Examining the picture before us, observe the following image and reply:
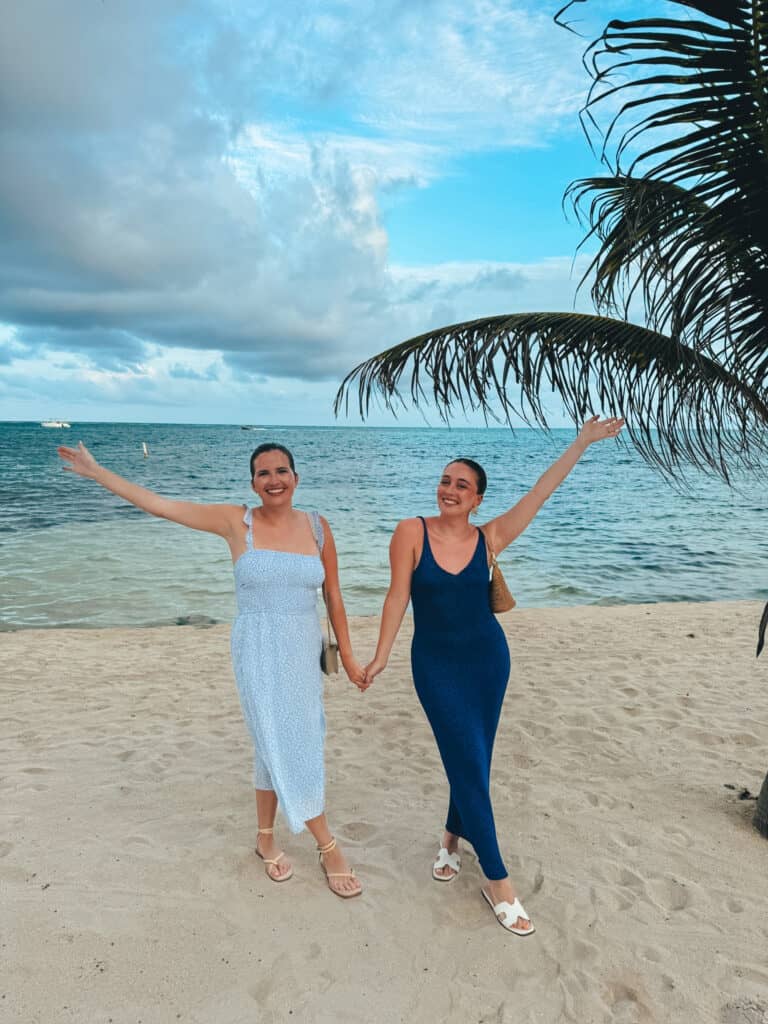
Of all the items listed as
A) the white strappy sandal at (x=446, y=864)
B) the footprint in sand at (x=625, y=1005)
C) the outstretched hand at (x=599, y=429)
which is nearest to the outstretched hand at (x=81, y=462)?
the outstretched hand at (x=599, y=429)

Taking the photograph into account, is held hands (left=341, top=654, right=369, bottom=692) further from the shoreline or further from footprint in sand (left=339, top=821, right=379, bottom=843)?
the shoreline

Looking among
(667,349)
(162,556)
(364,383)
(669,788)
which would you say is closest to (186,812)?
(364,383)

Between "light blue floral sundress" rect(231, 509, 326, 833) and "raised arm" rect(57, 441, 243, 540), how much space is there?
0.17 meters

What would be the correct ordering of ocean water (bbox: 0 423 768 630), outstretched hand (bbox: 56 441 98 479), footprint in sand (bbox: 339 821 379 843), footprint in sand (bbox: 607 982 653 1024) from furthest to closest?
ocean water (bbox: 0 423 768 630) < footprint in sand (bbox: 339 821 379 843) < outstretched hand (bbox: 56 441 98 479) < footprint in sand (bbox: 607 982 653 1024)

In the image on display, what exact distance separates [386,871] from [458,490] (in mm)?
2171

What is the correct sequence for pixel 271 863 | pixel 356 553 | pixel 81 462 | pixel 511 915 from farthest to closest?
pixel 356 553
pixel 271 863
pixel 81 462
pixel 511 915

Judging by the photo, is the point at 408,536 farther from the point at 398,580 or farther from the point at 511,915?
the point at 511,915

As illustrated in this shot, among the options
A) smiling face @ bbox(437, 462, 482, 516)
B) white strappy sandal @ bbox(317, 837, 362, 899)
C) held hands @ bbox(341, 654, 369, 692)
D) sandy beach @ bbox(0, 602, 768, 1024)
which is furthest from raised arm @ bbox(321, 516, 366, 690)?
sandy beach @ bbox(0, 602, 768, 1024)

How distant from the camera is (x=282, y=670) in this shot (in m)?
3.30

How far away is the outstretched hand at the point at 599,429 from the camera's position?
3.67 m

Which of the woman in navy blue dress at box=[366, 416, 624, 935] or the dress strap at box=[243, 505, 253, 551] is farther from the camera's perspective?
the dress strap at box=[243, 505, 253, 551]

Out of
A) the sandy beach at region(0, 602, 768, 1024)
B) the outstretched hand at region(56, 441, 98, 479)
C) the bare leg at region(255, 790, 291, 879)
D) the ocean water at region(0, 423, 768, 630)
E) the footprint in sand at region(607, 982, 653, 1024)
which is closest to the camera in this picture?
the footprint in sand at region(607, 982, 653, 1024)

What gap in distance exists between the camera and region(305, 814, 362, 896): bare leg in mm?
3527

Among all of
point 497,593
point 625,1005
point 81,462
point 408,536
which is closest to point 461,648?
point 497,593
